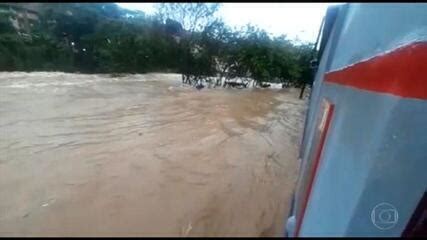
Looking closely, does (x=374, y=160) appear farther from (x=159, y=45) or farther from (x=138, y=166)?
(x=159, y=45)

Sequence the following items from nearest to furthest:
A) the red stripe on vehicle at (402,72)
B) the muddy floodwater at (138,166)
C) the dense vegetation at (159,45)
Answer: the red stripe on vehicle at (402,72)
the muddy floodwater at (138,166)
the dense vegetation at (159,45)

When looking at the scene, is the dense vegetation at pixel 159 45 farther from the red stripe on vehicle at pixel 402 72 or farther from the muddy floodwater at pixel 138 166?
the red stripe on vehicle at pixel 402 72

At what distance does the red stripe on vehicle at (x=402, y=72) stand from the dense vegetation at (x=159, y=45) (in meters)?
14.9

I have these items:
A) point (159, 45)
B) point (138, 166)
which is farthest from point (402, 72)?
point (159, 45)

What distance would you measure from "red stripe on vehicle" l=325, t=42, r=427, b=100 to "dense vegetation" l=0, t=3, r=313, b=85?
14917 mm

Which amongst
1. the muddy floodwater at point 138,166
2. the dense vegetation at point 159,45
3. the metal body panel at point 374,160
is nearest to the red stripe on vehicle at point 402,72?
the metal body panel at point 374,160

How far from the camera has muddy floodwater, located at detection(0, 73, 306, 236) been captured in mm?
3814

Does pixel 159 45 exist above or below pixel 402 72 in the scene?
below

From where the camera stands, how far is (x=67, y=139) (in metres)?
6.55

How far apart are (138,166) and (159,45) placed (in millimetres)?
12804

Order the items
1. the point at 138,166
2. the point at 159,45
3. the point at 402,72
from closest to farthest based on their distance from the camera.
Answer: the point at 402,72 < the point at 138,166 < the point at 159,45

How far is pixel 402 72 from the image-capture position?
131 centimetres

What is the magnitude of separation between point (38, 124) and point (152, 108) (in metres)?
3.58

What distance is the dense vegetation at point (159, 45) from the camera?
15367mm
